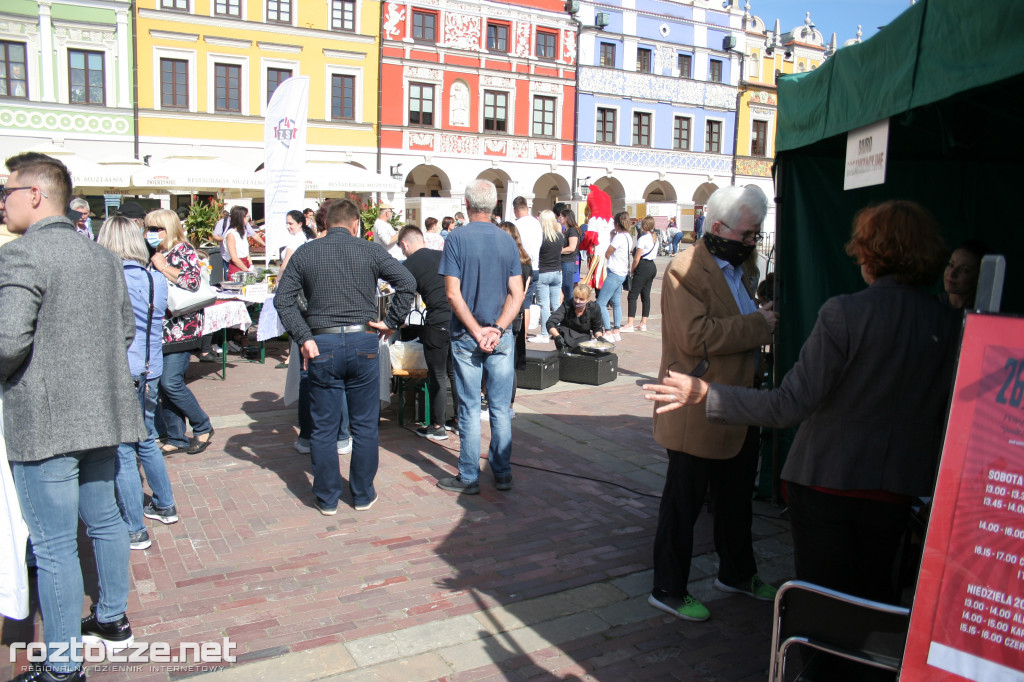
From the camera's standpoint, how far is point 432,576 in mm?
3820

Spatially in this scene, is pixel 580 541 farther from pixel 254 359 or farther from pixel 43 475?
pixel 254 359

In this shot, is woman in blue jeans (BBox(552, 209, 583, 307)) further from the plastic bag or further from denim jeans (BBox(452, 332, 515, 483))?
denim jeans (BBox(452, 332, 515, 483))

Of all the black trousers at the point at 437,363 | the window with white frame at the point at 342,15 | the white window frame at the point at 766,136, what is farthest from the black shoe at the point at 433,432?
the white window frame at the point at 766,136

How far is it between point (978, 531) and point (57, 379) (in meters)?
2.88

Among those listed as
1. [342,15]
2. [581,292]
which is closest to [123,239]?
[581,292]

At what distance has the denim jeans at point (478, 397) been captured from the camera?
488 cm

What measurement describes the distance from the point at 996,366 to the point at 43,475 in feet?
9.81

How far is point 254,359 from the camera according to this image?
9.46 meters

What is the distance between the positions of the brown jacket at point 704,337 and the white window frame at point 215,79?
25712 millimetres

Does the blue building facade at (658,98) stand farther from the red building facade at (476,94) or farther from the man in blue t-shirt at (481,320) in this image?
the man in blue t-shirt at (481,320)

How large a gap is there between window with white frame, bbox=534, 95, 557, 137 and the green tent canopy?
28132 mm

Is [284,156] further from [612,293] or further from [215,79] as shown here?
[215,79]

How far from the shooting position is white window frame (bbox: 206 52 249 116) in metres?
25.5

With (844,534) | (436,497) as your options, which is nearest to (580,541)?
(436,497)
